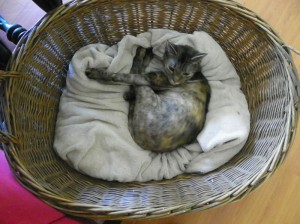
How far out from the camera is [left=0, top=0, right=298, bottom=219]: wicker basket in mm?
954

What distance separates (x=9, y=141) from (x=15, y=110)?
11cm

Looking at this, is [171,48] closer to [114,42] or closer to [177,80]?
[177,80]

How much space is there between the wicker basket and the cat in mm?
160

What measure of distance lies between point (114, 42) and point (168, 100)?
0.40 m

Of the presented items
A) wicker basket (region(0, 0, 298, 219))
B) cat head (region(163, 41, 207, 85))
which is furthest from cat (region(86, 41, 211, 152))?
wicker basket (region(0, 0, 298, 219))

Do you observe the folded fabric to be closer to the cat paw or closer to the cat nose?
the cat paw

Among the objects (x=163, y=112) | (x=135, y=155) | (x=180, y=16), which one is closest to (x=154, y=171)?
(x=135, y=155)

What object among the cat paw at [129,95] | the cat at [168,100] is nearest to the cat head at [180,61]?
the cat at [168,100]

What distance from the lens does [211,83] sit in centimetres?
128

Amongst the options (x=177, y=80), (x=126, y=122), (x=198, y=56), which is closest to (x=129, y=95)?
(x=126, y=122)

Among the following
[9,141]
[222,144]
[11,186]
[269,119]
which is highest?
[269,119]

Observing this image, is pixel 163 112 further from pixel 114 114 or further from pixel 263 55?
pixel 263 55

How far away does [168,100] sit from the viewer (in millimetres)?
1173

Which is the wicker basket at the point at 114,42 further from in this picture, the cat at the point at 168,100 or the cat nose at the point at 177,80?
the cat nose at the point at 177,80
